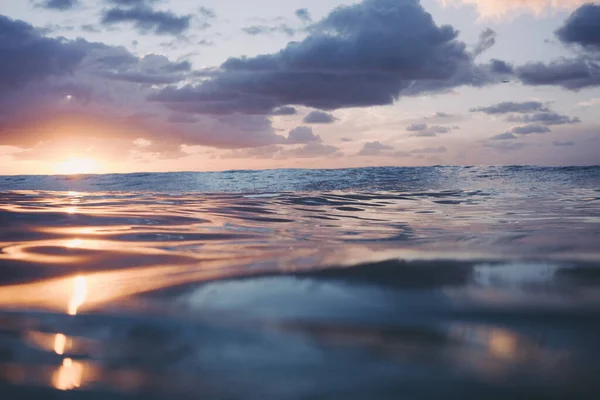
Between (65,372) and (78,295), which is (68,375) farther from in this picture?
(78,295)

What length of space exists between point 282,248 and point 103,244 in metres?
1.03

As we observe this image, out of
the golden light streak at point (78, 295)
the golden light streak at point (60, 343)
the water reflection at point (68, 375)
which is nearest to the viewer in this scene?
the water reflection at point (68, 375)

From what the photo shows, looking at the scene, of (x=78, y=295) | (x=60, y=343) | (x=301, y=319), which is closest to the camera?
(x=60, y=343)

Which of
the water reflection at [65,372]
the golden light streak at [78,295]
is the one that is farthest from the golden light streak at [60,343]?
the golden light streak at [78,295]

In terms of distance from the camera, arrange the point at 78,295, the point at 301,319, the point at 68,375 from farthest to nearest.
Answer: the point at 78,295 → the point at 301,319 → the point at 68,375

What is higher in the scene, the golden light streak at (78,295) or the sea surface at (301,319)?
the golden light streak at (78,295)

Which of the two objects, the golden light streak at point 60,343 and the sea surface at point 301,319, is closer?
the sea surface at point 301,319

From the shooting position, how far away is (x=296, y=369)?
98 centimetres

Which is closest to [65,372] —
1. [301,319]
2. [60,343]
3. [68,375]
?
[68,375]

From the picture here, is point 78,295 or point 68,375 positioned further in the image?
point 78,295

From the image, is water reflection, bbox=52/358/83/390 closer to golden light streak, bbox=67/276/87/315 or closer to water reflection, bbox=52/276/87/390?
water reflection, bbox=52/276/87/390

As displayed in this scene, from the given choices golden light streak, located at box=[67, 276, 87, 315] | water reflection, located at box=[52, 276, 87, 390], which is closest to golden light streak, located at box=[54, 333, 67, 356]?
water reflection, located at box=[52, 276, 87, 390]

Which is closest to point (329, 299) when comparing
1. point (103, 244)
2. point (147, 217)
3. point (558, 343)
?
point (558, 343)

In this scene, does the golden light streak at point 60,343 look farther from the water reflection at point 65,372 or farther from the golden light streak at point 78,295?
the golden light streak at point 78,295
